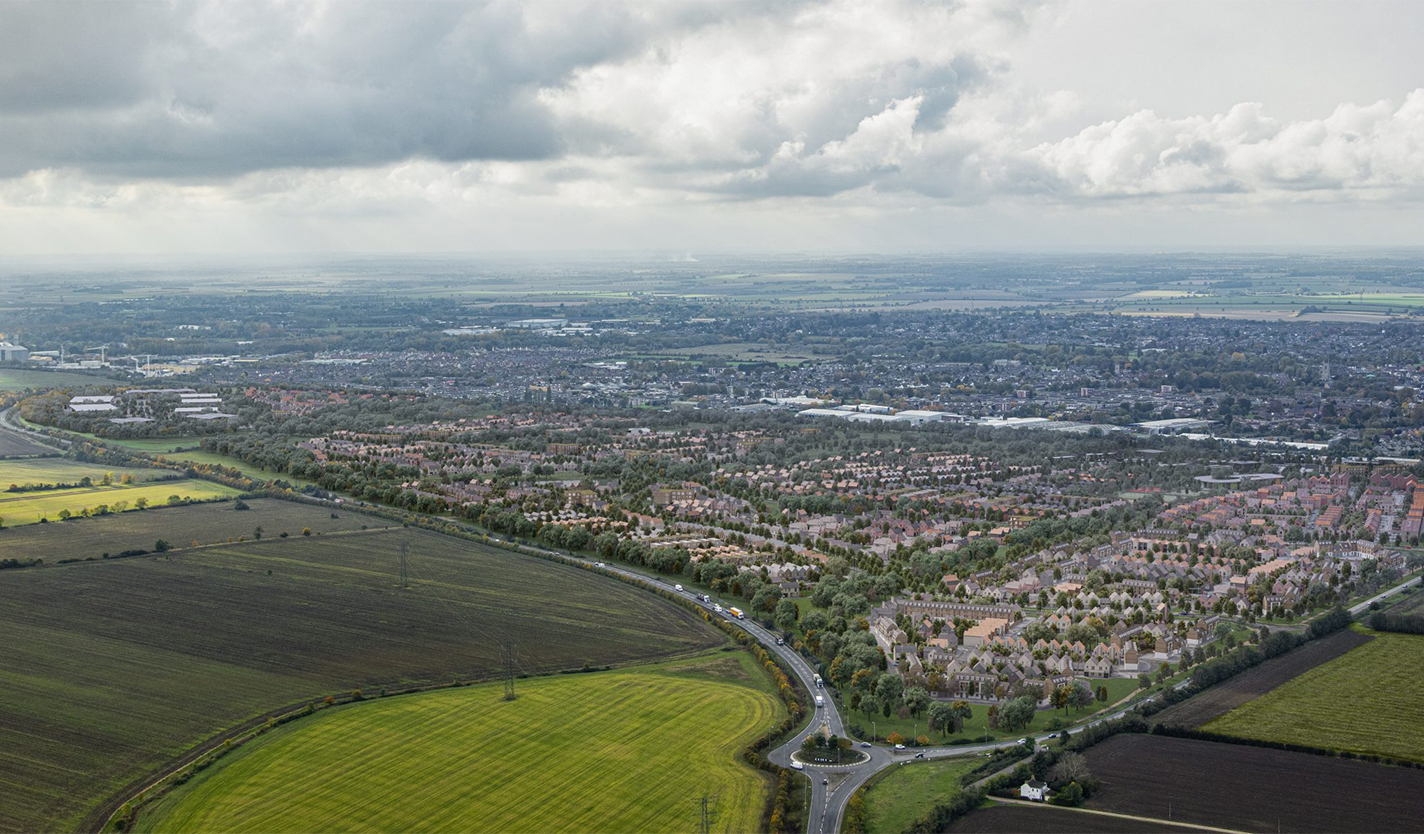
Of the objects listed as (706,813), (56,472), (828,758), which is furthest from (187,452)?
(706,813)

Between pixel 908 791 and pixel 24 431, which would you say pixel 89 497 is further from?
pixel 908 791

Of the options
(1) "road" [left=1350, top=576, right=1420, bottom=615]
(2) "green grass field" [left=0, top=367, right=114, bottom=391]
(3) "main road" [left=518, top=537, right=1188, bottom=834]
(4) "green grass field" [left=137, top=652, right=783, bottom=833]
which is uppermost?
(2) "green grass field" [left=0, top=367, right=114, bottom=391]

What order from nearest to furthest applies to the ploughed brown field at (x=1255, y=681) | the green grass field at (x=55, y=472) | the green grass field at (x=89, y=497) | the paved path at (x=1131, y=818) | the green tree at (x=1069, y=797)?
the paved path at (x=1131, y=818) < the green tree at (x=1069, y=797) < the ploughed brown field at (x=1255, y=681) < the green grass field at (x=89, y=497) < the green grass field at (x=55, y=472)

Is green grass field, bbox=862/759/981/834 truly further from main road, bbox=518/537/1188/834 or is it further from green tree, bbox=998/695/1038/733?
green tree, bbox=998/695/1038/733

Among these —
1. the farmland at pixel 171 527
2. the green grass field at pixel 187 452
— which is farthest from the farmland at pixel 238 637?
the green grass field at pixel 187 452

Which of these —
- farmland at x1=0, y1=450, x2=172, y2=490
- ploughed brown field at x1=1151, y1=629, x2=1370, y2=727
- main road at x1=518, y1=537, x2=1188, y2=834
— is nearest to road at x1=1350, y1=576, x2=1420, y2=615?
ploughed brown field at x1=1151, y1=629, x2=1370, y2=727

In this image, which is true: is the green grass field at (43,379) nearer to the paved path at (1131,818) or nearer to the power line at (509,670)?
the power line at (509,670)
